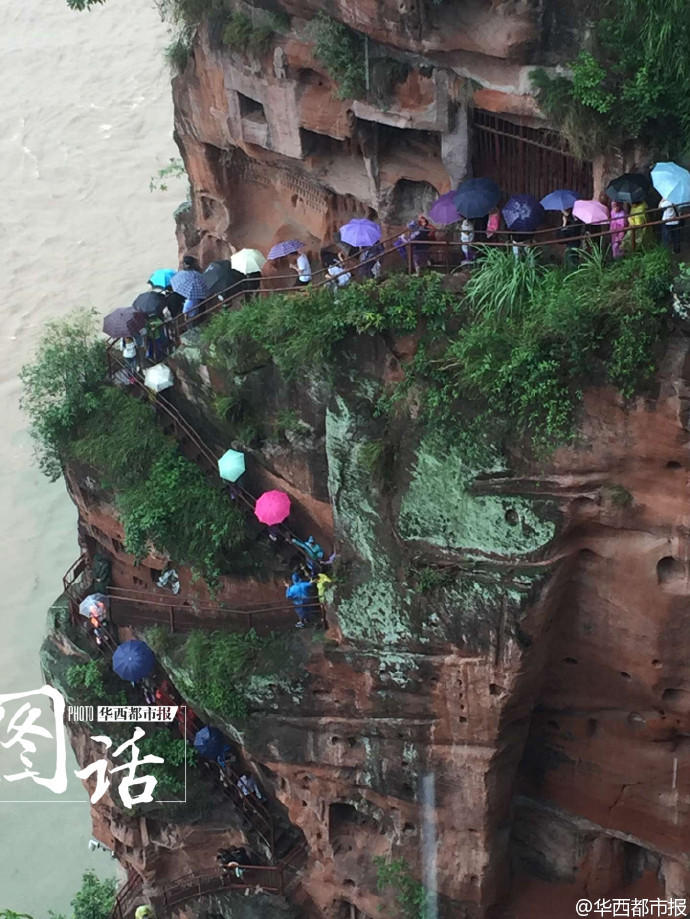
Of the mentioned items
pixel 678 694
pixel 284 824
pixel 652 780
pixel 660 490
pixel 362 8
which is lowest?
pixel 284 824

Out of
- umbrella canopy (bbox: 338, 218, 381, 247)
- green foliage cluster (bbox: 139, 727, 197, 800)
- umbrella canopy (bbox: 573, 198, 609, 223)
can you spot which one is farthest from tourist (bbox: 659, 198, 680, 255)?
green foliage cluster (bbox: 139, 727, 197, 800)

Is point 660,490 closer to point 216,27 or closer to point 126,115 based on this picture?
point 216,27

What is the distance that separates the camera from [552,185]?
16828mm

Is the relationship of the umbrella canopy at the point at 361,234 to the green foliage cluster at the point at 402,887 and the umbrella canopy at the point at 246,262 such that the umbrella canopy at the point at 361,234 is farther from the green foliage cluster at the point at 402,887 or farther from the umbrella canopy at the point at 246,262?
the green foliage cluster at the point at 402,887

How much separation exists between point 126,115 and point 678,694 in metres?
35.4

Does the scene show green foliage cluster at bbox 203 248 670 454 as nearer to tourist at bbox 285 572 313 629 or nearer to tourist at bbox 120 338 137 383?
tourist at bbox 285 572 313 629

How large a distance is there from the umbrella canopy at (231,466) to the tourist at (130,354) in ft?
8.55

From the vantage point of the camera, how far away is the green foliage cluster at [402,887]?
1723 cm

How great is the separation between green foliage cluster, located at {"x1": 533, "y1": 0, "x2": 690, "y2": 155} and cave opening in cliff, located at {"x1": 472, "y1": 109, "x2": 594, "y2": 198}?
36.0 inches

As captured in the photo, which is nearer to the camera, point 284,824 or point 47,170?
point 284,824

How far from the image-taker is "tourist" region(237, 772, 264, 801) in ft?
61.3

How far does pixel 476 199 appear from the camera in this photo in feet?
51.8

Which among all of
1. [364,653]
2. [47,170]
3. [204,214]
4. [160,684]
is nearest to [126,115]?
[47,170]

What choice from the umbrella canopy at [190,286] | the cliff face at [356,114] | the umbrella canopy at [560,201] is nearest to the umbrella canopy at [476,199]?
the umbrella canopy at [560,201]
